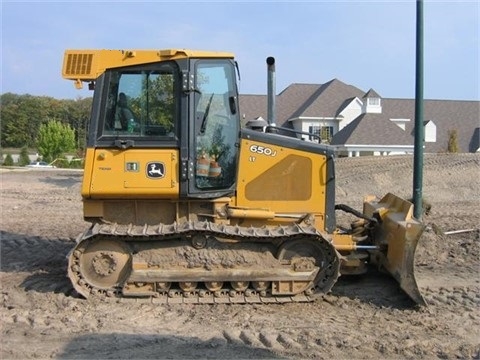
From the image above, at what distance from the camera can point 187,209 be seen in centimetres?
687

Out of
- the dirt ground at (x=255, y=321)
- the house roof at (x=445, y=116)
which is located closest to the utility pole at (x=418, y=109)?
the dirt ground at (x=255, y=321)

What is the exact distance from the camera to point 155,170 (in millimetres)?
6555

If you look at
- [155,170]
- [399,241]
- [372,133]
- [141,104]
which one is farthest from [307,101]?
[155,170]

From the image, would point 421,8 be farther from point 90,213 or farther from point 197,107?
point 90,213

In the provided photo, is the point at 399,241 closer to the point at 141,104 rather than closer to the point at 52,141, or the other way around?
the point at 141,104

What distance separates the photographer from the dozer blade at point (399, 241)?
20.8 feet

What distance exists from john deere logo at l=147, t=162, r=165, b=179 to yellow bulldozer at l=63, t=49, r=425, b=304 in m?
0.01

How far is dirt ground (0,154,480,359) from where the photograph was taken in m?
5.07

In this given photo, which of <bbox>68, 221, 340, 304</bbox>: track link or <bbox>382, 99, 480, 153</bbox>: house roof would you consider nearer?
<bbox>68, 221, 340, 304</bbox>: track link

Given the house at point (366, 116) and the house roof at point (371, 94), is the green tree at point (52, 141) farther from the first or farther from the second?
the house roof at point (371, 94)

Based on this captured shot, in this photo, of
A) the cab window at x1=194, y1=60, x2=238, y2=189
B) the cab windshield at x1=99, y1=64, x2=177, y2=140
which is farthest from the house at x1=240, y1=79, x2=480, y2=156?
the cab windshield at x1=99, y1=64, x2=177, y2=140

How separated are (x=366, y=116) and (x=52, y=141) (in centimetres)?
3252

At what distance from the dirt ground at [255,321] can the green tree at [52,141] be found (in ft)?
164

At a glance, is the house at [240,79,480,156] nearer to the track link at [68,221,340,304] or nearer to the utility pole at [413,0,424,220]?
the utility pole at [413,0,424,220]
